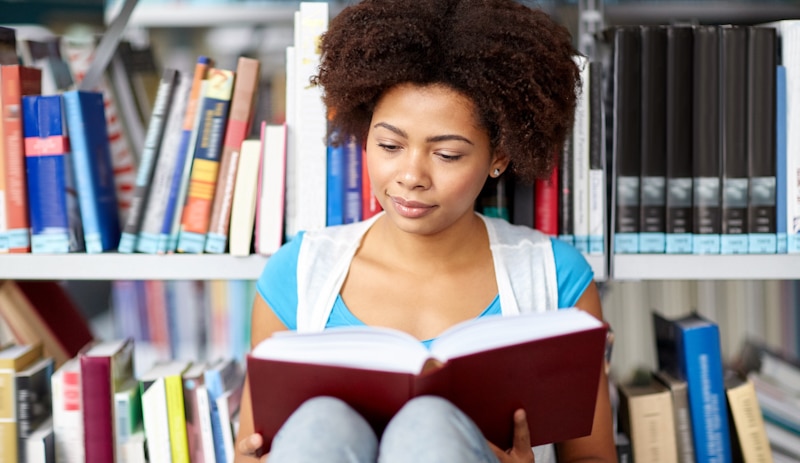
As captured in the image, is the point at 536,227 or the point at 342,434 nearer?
the point at 342,434

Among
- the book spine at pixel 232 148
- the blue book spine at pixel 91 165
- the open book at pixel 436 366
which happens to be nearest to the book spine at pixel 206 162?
the book spine at pixel 232 148

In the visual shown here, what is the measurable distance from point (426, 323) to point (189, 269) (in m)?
0.37

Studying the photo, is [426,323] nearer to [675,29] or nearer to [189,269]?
[189,269]

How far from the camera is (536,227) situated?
1.12 meters

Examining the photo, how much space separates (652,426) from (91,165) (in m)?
0.95

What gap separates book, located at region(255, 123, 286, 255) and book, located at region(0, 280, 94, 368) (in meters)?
0.40

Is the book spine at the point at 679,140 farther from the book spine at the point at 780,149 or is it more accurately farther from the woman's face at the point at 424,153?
the woman's face at the point at 424,153

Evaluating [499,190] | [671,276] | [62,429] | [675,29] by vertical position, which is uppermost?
[675,29]

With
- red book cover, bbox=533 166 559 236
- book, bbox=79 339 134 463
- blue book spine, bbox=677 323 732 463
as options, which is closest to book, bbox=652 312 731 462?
blue book spine, bbox=677 323 732 463

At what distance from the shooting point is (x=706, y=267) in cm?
106

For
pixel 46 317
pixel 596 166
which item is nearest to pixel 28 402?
pixel 46 317

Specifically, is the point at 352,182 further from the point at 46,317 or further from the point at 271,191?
the point at 46,317

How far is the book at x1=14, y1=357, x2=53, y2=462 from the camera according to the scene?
1.07 m

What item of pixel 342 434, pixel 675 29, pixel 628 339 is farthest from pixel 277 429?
pixel 628 339
